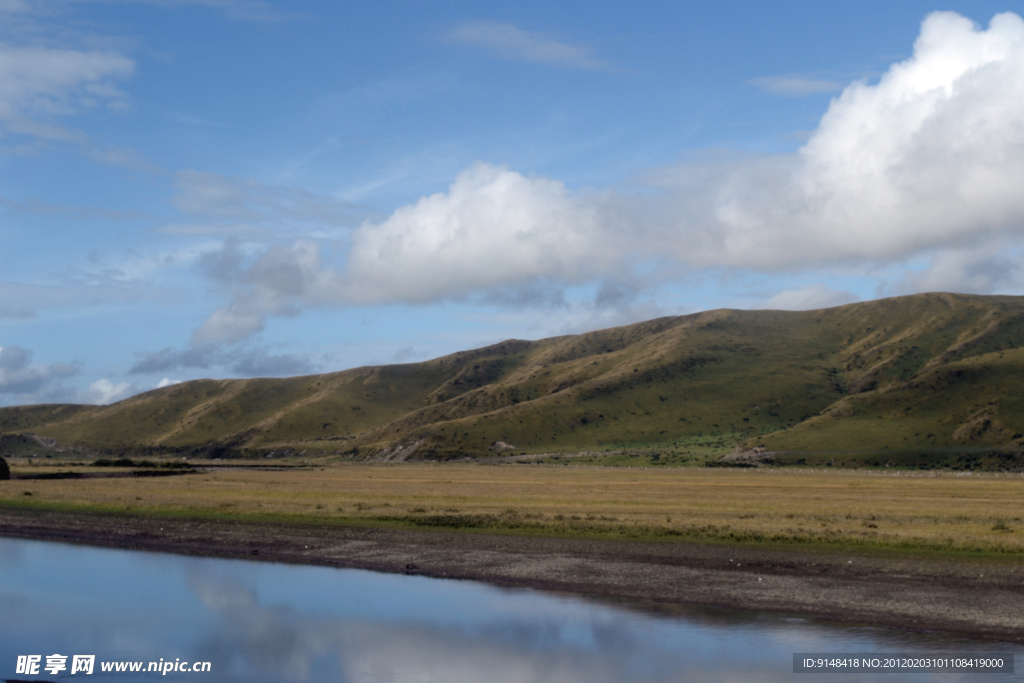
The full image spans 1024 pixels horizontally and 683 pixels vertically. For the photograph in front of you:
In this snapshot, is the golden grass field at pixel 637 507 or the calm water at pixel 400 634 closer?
the calm water at pixel 400 634

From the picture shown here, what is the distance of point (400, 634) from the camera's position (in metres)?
25.0

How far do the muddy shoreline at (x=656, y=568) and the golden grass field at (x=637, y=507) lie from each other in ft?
11.0

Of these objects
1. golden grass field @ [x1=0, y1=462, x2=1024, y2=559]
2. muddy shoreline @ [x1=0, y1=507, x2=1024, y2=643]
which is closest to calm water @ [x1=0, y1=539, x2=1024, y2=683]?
muddy shoreline @ [x1=0, y1=507, x2=1024, y2=643]

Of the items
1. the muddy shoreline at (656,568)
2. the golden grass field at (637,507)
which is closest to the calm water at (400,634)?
the muddy shoreline at (656,568)

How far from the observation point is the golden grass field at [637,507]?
42219 mm

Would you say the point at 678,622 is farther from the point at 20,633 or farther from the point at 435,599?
the point at 20,633

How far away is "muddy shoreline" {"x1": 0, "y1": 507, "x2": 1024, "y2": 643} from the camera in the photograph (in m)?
27.7

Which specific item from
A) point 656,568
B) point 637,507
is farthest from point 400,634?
point 637,507

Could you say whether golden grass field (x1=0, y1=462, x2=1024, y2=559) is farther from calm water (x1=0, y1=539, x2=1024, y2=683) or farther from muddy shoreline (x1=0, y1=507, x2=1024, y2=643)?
calm water (x1=0, y1=539, x2=1024, y2=683)

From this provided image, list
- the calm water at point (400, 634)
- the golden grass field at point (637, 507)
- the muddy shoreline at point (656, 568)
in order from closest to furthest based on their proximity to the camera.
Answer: the calm water at point (400, 634) < the muddy shoreline at point (656, 568) < the golden grass field at point (637, 507)

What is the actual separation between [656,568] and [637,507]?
2191cm

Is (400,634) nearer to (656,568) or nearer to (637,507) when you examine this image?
(656,568)

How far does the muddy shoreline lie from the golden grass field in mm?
3355

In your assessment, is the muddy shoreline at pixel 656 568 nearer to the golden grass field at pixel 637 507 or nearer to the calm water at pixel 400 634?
the calm water at pixel 400 634
